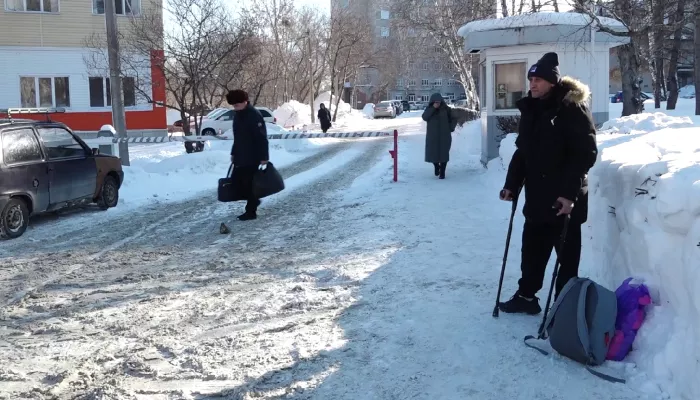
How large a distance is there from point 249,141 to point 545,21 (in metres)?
7.71

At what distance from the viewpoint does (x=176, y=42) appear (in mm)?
20781

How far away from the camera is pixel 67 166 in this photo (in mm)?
10320

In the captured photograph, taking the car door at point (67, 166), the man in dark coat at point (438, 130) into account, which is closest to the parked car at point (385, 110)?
the man in dark coat at point (438, 130)

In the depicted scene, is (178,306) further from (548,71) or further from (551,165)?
(548,71)

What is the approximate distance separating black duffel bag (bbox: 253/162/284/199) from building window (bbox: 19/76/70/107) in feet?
76.7

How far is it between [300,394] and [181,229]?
226 inches

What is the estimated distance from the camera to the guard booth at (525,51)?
14547 millimetres

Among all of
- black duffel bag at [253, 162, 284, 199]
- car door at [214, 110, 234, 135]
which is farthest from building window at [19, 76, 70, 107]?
black duffel bag at [253, 162, 284, 199]

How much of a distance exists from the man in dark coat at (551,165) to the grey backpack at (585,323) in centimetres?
61

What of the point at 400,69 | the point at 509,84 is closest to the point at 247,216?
the point at 509,84

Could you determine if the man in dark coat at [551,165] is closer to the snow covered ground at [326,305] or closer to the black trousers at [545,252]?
the black trousers at [545,252]

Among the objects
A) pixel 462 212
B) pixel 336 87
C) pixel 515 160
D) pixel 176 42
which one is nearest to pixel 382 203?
pixel 462 212

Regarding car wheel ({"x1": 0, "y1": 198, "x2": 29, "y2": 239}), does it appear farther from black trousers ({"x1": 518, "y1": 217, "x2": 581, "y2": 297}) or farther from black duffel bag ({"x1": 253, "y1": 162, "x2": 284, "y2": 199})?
black trousers ({"x1": 518, "y1": 217, "x2": 581, "y2": 297})

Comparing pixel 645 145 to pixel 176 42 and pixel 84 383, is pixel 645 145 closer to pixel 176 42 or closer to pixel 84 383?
pixel 84 383
